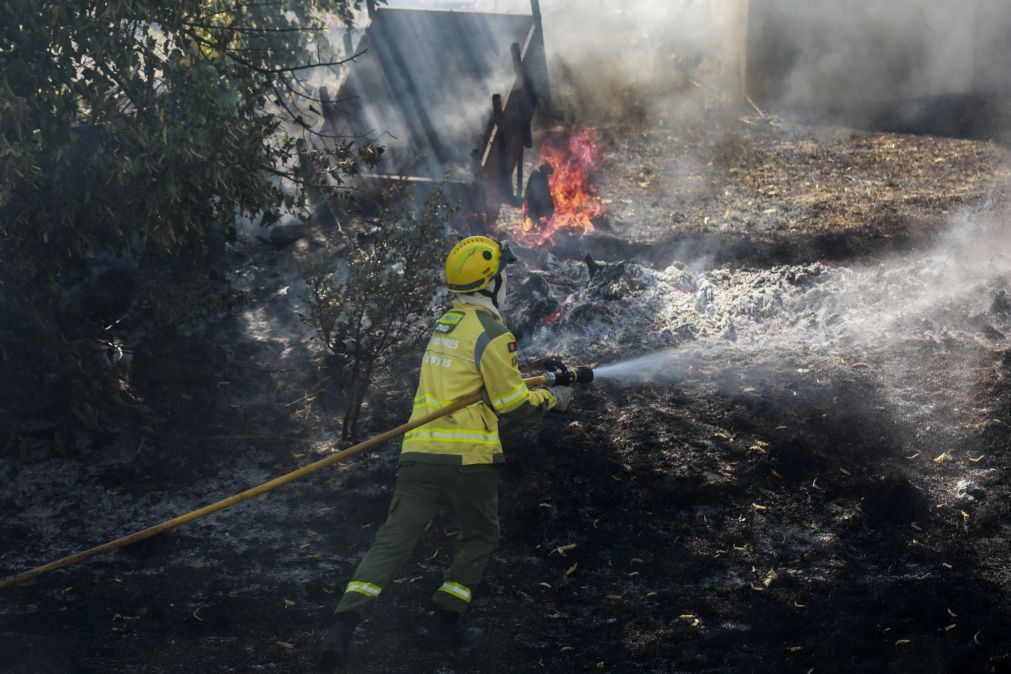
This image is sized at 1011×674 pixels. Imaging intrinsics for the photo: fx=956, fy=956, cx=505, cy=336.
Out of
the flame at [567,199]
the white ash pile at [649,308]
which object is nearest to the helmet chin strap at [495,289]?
the white ash pile at [649,308]

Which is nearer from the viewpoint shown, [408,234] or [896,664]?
[896,664]

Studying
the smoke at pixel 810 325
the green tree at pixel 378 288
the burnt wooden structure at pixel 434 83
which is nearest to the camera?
the green tree at pixel 378 288

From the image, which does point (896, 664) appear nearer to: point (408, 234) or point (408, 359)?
point (408, 234)

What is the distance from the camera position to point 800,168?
497 inches

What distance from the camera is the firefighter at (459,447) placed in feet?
15.1

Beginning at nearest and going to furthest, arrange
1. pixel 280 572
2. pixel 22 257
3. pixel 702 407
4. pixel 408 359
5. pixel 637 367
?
1. pixel 280 572
2. pixel 22 257
3. pixel 702 407
4. pixel 637 367
5. pixel 408 359

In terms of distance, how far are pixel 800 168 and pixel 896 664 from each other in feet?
30.5

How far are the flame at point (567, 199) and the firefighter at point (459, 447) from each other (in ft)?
18.1

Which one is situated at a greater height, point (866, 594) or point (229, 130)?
point (229, 130)

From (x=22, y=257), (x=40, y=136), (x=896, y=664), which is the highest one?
(x=40, y=136)

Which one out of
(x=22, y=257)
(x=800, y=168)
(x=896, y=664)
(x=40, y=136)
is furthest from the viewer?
(x=800, y=168)

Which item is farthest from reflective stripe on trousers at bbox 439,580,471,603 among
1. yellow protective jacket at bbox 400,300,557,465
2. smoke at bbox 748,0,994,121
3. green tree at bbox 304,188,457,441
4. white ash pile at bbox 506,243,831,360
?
smoke at bbox 748,0,994,121

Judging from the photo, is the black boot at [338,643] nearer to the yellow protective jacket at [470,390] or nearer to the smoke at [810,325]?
the yellow protective jacket at [470,390]

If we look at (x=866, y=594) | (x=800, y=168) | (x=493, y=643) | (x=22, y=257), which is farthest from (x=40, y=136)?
(x=800, y=168)
